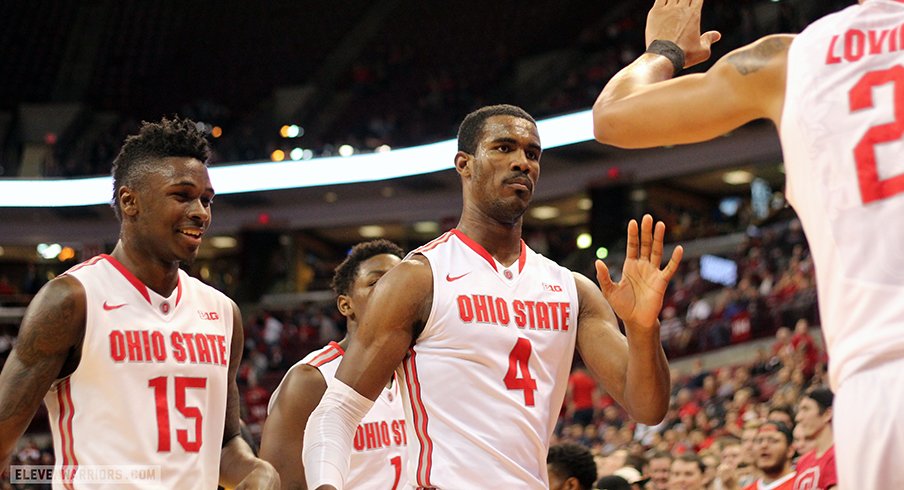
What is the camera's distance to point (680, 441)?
36.5 ft

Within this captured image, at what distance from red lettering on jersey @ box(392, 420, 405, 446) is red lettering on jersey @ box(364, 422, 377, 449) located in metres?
0.09

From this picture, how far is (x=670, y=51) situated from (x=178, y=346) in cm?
208

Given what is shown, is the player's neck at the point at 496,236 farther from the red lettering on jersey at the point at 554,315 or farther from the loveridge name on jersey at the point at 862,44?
the loveridge name on jersey at the point at 862,44

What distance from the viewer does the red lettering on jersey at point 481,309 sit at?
4.05 meters

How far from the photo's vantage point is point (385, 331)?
3.96 meters

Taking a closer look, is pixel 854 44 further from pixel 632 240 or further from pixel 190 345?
pixel 190 345

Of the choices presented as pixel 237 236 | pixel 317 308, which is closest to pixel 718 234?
pixel 317 308

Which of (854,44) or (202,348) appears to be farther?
(202,348)

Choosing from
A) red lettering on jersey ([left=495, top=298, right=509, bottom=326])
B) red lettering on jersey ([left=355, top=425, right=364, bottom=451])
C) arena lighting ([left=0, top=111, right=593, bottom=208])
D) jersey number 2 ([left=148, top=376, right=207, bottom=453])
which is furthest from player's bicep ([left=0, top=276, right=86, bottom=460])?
arena lighting ([left=0, top=111, right=593, bottom=208])

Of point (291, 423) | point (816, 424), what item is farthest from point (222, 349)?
point (816, 424)

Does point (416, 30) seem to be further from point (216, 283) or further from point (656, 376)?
point (656, 376)

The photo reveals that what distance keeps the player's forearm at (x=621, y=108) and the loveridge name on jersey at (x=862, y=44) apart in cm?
46

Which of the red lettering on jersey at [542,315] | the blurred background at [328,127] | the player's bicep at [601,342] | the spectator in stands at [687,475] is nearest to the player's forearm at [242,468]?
the red lettering on jersey at [542,315]

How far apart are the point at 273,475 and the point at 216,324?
62 centimetres
